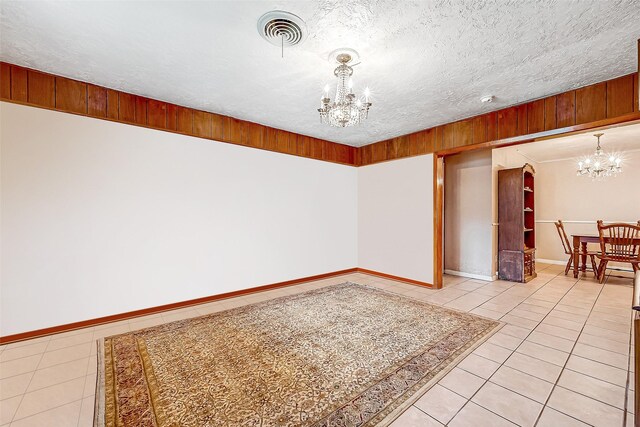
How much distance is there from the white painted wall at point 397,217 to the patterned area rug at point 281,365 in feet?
4.52

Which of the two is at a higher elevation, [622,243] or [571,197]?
[571,197]

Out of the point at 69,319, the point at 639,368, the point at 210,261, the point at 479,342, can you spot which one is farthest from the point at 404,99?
the point at 69,319

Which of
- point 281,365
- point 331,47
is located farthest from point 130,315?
point 331,47

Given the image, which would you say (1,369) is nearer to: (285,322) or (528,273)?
(285,322)

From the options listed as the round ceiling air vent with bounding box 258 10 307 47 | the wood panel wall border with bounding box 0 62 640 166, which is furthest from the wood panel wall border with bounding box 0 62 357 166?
the round ceiling air vent with bounding box 258 10 307 47

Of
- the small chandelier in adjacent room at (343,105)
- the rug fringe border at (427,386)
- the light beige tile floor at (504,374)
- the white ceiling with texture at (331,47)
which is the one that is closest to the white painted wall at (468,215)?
the light beige tile floor at (504,374)

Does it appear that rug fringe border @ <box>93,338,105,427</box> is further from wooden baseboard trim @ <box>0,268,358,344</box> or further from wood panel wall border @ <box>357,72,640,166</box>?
wood panel wall border @ <box>357,72,640,166</box>

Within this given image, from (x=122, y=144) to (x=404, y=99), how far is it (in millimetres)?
3444

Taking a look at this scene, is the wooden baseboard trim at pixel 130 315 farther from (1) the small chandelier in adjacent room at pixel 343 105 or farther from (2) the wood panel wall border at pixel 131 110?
(1) the small chandelier in adjacent room at pixel 343 105

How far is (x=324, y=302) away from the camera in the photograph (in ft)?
12.3

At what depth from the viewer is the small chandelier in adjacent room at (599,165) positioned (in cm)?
555

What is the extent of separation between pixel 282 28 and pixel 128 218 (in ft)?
9.04

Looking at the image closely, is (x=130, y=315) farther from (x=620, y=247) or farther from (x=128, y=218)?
(x=620, y=247)

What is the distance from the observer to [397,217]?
5012mm
